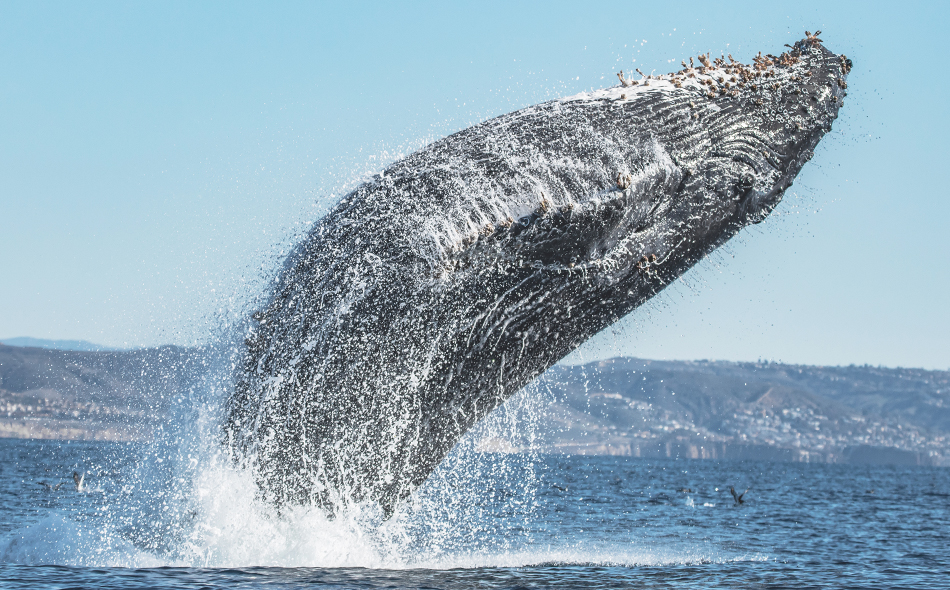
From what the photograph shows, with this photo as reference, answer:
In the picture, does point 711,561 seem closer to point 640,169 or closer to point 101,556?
point 101,556

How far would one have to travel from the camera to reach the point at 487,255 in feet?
19.3

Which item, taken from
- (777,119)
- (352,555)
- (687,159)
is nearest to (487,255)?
(687,159)

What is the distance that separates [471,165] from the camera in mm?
5992

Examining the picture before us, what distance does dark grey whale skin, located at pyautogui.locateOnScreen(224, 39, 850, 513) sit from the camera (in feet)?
19.4

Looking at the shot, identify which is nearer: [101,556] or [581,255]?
[581,255]

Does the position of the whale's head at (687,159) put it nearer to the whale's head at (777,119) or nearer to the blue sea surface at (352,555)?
the whale's head at (777,119)

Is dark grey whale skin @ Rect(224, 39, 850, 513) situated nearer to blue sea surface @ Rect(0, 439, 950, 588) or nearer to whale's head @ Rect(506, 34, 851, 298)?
whale's head @ Rect(506, 34, 851, 298)

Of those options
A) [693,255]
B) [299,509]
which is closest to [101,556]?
[299,509]

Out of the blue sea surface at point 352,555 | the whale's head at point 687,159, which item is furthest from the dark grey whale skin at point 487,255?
the blue sea surface at point 352,555

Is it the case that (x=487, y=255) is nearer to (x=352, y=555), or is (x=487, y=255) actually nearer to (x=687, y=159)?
(x=687, y=159)

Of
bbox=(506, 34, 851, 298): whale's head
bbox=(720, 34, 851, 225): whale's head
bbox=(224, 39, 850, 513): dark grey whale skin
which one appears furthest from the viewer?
bbox=(720, 34, 851, 225): whale's head

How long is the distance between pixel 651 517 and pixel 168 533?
3545 cm

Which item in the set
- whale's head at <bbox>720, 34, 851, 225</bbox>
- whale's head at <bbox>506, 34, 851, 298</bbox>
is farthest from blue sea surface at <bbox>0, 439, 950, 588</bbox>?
whale's head at <bbox>720, 34, 851, 225</bbox>

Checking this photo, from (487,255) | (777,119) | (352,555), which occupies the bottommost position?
(352,555)
